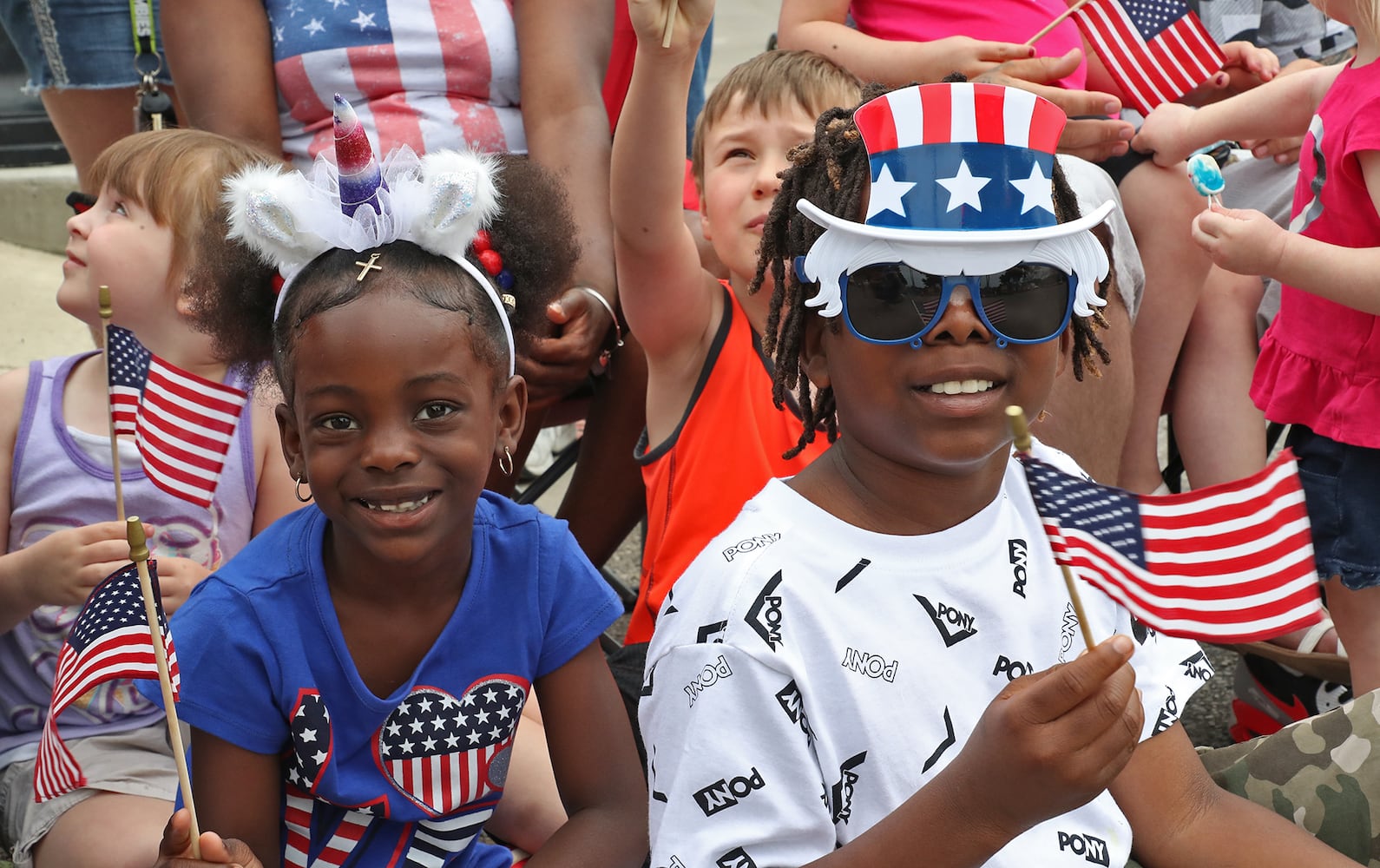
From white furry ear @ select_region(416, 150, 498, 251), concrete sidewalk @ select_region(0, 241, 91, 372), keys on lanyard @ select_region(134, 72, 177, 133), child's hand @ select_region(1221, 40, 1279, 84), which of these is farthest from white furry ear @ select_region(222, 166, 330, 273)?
concrete sidewalk @ select_region(0, 241, 91, 372)

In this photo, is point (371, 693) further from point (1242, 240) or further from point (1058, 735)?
point (1242, 240)

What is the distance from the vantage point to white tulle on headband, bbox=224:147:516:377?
1990mm

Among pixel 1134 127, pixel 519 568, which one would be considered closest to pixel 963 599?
pixel 519 568

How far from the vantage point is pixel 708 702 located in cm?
161

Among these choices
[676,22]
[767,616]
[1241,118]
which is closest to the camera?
[767,616]

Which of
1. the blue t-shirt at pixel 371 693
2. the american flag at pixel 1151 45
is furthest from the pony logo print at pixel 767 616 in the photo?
the american flag at pixel 1151 45

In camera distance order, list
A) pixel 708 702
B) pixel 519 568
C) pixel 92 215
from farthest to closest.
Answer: pixel 92 215 < pixel 519 568 < pixel 708 702

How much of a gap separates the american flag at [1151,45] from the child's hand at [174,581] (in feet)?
7.64

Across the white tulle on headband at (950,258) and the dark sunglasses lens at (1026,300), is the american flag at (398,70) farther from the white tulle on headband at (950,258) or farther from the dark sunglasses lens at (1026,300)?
the dark sunglasses lens at (1026,300)

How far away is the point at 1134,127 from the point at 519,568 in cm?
203

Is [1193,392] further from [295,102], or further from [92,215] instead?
[92,215]

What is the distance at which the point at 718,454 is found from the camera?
2.63 meters

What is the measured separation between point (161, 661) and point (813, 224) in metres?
0.99

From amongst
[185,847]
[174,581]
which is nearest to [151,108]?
[174,581]
